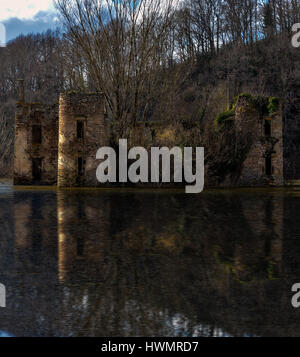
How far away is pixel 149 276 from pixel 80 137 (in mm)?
26403

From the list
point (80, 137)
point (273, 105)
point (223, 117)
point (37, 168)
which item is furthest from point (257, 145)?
point (37, 168)

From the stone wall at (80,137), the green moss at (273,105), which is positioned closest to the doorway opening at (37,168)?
the stone wall at (80,137)

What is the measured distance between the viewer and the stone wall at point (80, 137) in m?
32.1

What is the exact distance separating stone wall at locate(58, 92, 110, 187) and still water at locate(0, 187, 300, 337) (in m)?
17.7

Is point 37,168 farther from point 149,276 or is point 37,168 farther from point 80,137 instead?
point 149,276

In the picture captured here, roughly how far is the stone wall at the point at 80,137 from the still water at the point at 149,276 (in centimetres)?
1768

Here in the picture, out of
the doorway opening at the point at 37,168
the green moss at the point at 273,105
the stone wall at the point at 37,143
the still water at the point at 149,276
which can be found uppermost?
the green moss at the point at 273,105

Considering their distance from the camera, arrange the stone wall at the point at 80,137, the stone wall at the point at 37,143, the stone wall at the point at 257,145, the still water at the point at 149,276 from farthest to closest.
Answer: the stone wall at the point at 37,143
the stone wall at the point at 257,145
the stone wall at the point at 80,137
the still water at the point at 149,276

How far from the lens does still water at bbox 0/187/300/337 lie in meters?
5.00

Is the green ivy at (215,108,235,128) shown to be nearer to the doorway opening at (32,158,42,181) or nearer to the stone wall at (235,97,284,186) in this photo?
the stone wall at (235,97,284,186)

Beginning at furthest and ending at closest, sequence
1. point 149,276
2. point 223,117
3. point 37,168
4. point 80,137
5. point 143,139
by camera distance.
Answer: point 37,168 < point 223,117 < point 80,137 < point 143,139 < point 149,276

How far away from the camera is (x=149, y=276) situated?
7.16 m

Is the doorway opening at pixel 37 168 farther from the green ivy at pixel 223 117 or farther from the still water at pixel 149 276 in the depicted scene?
the still water at pixel 149 276
